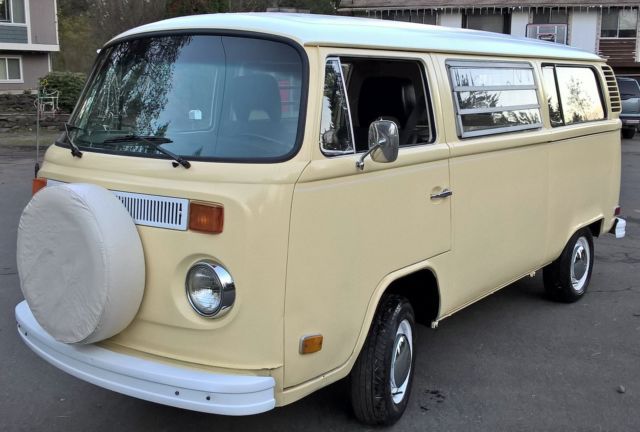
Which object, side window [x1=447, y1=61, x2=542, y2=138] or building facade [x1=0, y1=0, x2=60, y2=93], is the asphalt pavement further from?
building facade [x1=0, y1=0, x2=60, y2=93]

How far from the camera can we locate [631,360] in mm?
4871

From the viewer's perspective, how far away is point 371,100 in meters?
4.29

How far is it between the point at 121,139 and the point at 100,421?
1576 millimetres

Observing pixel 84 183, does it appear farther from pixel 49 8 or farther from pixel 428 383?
pixel 49 8

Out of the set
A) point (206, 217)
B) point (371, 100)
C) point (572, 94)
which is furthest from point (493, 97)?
point (206, 217)

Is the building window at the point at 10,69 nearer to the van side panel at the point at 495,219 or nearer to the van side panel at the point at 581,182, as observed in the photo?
the van side panel at the point at 581,182

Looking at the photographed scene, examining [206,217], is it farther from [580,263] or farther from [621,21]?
[621,21]

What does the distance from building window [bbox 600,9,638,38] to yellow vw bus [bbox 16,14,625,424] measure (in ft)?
105

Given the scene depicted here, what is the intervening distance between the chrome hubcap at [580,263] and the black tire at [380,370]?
2706 mm

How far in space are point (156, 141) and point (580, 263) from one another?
13.8 feet

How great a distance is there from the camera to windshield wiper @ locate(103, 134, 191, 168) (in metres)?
3.17

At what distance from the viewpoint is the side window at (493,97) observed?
4.29 metres

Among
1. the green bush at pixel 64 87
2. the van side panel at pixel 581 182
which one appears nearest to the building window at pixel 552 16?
the green bush at pixel 64 87

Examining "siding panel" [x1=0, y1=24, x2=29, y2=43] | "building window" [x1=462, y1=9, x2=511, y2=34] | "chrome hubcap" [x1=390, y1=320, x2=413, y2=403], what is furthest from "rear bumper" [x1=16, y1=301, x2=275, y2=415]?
"building window" [x1=462, y1=9, x2=511, y2=34]
